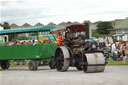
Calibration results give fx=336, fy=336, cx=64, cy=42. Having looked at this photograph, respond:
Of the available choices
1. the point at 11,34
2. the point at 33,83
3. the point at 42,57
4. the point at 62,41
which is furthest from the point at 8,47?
the point at 33,83

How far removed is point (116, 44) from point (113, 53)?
7.05 feet

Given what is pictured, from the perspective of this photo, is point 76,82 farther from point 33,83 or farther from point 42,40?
point 42,40

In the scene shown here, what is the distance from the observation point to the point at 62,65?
15664 millimetres

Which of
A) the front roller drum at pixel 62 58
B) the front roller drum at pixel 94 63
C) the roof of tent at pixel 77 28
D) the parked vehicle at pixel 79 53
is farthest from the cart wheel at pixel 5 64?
the front roller drum at pixel 94 63

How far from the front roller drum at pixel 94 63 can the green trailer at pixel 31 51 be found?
4053mm

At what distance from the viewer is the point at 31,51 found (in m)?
18.3

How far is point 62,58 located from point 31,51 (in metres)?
3.26

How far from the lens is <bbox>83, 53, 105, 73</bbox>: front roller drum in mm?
13924

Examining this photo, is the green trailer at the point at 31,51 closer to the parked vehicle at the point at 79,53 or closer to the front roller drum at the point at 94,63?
the parked vehicle at the point at 79,53

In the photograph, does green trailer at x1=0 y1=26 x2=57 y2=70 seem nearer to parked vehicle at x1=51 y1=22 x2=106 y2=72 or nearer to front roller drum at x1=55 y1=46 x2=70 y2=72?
parked vehicle at x1=51 y1=22 x2=106 y2=72

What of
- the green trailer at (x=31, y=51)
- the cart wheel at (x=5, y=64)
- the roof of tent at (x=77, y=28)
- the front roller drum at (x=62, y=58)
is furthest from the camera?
the cart wheel at (x=5, y=64)

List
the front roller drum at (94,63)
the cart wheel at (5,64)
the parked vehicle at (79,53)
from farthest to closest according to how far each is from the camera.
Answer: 1. the cart wheel at (5,64)
2. the parked vehicle at (79,53)
3. the front roller drum at (94,63)

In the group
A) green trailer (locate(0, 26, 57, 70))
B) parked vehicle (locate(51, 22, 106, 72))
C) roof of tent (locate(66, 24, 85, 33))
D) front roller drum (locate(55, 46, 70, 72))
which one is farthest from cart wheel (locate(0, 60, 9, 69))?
roof of tent (locate(66, 24, 85, 33))

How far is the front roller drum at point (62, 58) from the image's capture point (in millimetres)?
15159
